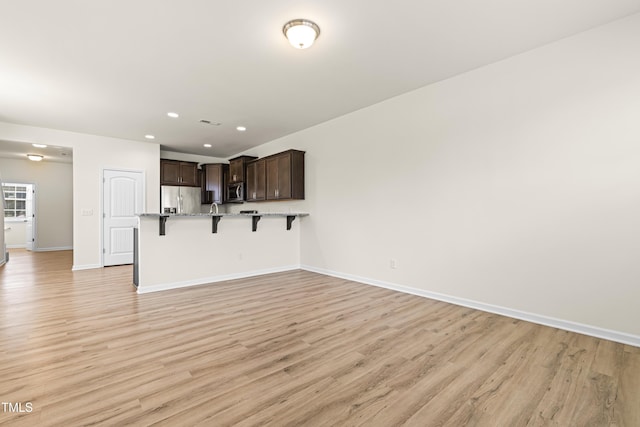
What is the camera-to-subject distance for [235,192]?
7.40 meters

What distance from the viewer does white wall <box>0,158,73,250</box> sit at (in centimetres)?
844

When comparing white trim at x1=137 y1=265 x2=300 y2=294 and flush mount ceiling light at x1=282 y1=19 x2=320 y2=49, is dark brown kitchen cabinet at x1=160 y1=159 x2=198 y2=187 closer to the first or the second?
white trim at x1=137 y1=265 x2=300 y2=294

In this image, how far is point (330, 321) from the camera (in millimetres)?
2873

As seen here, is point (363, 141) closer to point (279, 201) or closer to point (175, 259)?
point (279, 201)

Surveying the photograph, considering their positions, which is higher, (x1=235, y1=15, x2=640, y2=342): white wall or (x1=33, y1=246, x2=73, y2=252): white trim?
(x1=235, y1=15, x2=640, y2=342): white wall

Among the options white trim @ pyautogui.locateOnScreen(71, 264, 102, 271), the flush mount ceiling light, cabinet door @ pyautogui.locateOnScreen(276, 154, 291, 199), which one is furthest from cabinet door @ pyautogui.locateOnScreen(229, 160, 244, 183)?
the flush mount ceiling light

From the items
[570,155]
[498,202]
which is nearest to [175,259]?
[498,202]

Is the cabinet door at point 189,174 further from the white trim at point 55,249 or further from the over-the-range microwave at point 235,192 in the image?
the white trim at point 55,249

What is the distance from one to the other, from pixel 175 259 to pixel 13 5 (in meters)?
3.06

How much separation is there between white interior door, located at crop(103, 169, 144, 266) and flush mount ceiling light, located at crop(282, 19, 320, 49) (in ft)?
17.6

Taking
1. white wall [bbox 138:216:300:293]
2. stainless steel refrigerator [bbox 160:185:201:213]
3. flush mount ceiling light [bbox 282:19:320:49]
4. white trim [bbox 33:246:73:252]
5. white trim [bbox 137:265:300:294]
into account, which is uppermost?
flush mount ceiling light [bbox 282:19:320:49]

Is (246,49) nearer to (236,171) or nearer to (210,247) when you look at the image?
(210,247)

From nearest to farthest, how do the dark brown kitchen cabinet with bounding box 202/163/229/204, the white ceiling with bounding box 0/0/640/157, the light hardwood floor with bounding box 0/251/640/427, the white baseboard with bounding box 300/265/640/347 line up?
1. the light hardwood floor with bounding box 0/251/640/427
2. the white ceiling with bounding box 0/0/640/157
3. the white baseboard with bounding box 300/265/640/347
4. the dark brown kitchen cabinet with bounding box 202/163/229/204

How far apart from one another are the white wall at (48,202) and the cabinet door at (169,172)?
14.7 ft
